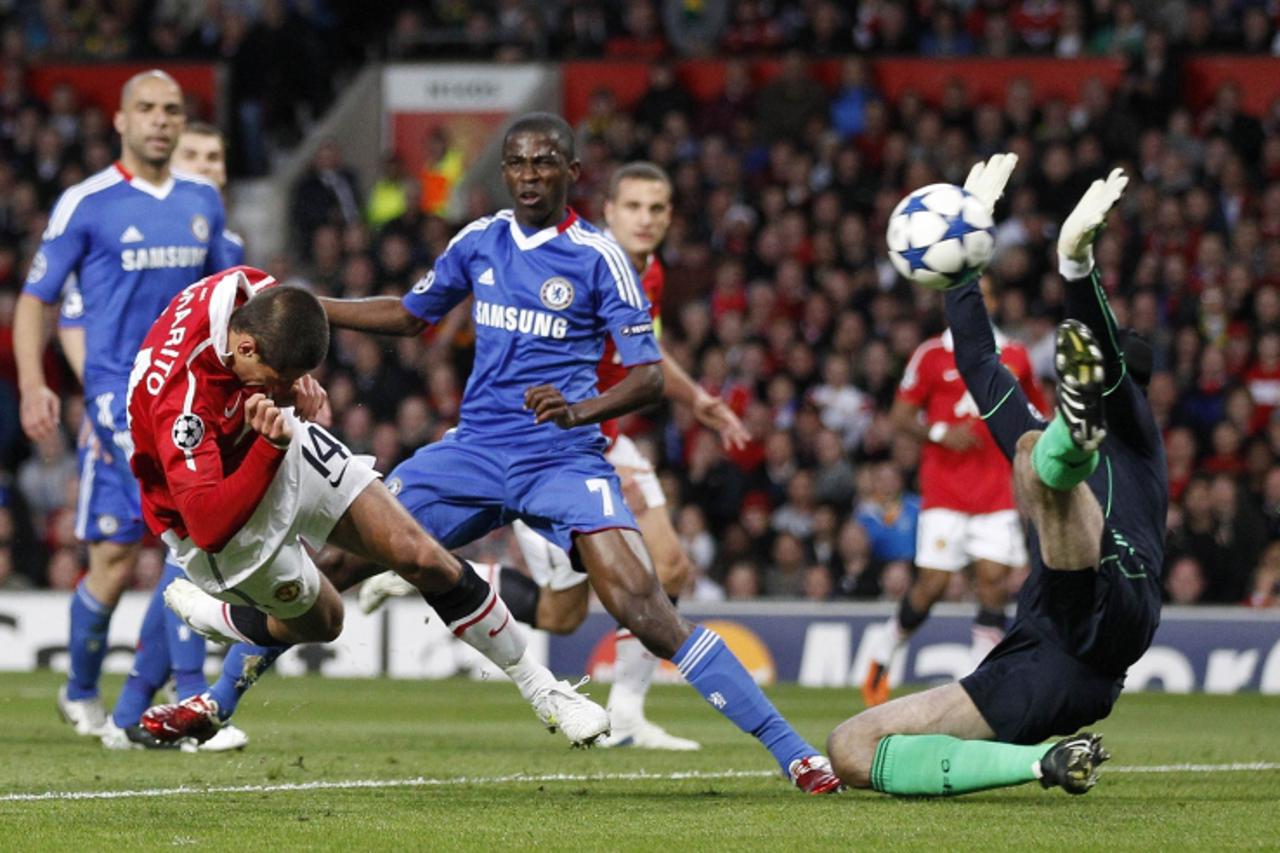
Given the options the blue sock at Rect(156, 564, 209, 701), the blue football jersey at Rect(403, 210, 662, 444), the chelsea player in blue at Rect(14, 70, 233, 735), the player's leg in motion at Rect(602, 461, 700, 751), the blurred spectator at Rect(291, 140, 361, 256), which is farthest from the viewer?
the blurred spectator at Rect(291, 140, 361, 256)

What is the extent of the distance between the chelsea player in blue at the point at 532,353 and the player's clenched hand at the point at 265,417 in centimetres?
151

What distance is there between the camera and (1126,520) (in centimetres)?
712

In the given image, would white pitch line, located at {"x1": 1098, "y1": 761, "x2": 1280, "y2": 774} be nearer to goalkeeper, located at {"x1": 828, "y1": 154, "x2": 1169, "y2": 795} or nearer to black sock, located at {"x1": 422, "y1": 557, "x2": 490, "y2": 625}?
goalkeeper, located at {"x1": 828, "y1": 154, "x2": 1169, "y2": 795}

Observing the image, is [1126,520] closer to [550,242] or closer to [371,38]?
[550,242]

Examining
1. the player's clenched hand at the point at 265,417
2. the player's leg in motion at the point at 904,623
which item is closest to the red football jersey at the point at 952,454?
the player's leg in motion at the point at 904,623

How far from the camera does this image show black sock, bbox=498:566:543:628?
10.4 m

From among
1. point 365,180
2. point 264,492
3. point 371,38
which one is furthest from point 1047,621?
point 371,38

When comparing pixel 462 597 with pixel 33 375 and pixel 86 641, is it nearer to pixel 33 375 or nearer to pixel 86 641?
pixel 86 641

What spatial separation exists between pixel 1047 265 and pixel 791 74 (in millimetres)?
3404

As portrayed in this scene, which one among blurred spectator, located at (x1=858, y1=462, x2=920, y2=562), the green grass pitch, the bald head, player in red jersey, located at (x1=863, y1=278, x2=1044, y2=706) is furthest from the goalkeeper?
blurred spectator, located at (x1=858, y1=462, x2=920, y2=562)

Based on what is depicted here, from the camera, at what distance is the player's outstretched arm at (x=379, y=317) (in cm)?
869

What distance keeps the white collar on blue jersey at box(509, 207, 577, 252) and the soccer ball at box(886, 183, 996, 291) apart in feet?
5.33

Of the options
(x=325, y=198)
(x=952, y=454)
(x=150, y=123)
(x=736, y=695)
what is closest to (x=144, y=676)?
(x=150, y=123)

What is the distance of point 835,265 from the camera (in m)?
18.8
